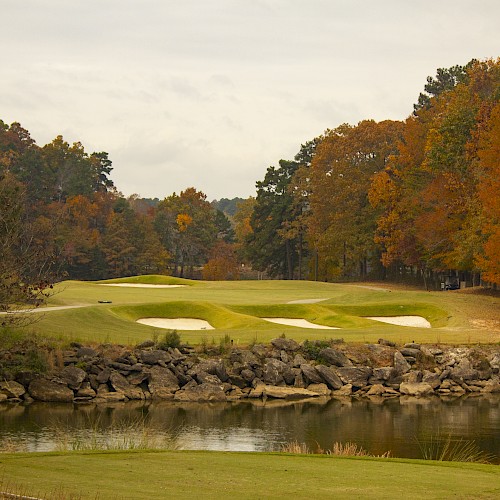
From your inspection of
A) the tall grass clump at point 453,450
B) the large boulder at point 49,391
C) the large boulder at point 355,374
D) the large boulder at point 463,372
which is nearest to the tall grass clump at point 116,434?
the large boulder at point 49,391

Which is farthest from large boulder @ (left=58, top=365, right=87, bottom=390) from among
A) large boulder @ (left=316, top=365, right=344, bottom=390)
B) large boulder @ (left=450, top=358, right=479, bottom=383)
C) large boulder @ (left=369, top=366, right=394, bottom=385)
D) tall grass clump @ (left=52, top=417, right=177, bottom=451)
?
large boulder @ (left=450, top=358, right=479, bottom=383)

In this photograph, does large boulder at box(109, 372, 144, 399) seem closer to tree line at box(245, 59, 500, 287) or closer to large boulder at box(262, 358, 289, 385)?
large boulder at box(262, 358, 289, 385)

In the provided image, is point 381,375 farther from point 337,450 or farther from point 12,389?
point 337,450

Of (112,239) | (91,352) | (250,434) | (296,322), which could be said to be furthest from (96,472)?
(112,239)

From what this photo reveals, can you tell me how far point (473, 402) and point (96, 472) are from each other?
23.0m

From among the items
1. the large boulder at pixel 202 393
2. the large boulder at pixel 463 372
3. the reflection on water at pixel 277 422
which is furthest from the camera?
the large boulder at pixel 463 372

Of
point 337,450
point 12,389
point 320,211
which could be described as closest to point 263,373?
point 12,389

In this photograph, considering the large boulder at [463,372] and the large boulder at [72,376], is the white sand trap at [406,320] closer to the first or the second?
the large boulder at [463,372]

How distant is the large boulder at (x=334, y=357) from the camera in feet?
121

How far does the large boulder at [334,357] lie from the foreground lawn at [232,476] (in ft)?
67.4

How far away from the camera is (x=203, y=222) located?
125312mm

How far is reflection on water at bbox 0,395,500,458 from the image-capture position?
80.4 ft

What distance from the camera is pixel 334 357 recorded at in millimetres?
36938

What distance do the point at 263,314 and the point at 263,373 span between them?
1505cm
